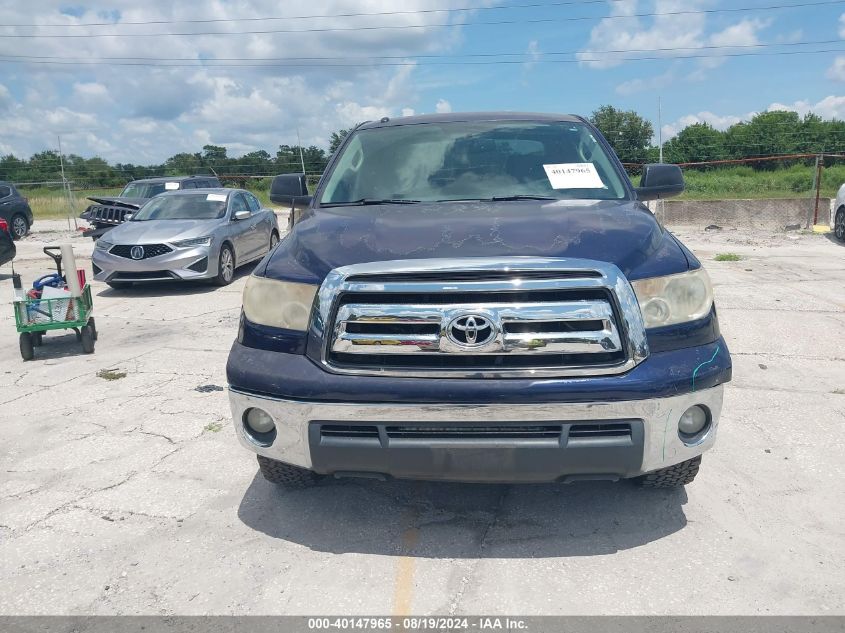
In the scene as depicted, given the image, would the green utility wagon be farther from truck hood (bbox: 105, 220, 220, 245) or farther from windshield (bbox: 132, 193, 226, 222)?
windshield (bbox: 132, 193, 226, 222)

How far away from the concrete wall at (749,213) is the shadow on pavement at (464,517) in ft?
45.9

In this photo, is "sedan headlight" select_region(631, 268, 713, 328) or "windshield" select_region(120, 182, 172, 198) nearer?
"sedan headlight" select_region(631, 268, 713, 328)

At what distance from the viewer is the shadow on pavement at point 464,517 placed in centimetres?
299

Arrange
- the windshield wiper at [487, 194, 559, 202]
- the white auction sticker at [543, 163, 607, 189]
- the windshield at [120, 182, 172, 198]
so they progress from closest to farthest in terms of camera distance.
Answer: the windshield wiper at [487, 194, 559, 202]
the white auction sticker at [543, 163, 607, 189]
the windshield at [120, 182, 172, 198]

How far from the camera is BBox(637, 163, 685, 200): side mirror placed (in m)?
4.28

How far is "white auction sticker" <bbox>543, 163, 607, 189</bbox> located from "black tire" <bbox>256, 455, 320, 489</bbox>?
1969 mm

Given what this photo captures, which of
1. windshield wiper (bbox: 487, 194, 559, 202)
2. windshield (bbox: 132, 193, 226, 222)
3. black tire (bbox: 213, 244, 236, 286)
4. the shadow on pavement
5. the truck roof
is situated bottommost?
the shadow on pavement

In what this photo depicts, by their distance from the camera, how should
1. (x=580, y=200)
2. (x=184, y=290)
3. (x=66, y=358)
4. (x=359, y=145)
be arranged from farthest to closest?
1. (x=184, y=290)
2. (x=66, y=358)
3. (x=359, y=145)
4. (x=580, y=200)

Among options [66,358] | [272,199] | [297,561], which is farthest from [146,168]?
[297,561]

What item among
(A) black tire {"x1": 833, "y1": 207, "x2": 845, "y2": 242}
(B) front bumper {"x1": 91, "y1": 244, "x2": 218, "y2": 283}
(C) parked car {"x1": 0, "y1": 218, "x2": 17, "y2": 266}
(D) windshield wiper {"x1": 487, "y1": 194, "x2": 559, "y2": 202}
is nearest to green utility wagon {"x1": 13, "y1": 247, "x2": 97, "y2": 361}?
(B) front bumper {"x1": 91, "y1": 244, "x2": 218, "y2": 283}

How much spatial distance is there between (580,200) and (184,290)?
779 cm

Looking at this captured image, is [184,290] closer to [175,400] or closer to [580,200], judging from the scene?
[175,400]

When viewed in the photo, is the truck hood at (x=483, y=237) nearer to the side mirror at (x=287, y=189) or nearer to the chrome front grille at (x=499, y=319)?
the chrome front grille at (x=499, y=319)

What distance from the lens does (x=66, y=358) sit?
252 inches
